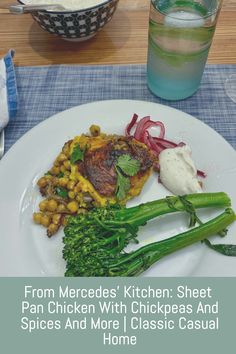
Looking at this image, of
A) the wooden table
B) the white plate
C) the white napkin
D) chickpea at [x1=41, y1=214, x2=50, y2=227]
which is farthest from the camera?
the wooden table

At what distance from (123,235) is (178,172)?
1.46ft

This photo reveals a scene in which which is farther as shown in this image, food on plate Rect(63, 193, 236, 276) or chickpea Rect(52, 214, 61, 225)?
chickpea Rect(52, 214, 61, 225)

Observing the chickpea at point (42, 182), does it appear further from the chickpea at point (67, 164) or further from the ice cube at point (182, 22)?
the ice cube at point (182, 22)

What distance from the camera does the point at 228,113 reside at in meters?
2.28

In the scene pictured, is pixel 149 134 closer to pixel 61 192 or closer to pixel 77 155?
pixel 77 155

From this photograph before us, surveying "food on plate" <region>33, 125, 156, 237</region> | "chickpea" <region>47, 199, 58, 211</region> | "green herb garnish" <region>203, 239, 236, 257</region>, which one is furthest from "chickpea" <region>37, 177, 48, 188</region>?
"green herb garnish" <region>203, 239, 236, 257</region>

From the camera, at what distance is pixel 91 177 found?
1792 mm

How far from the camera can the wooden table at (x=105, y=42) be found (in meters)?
2.62

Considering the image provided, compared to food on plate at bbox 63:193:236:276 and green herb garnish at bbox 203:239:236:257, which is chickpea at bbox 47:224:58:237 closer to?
food on plate at bbox 63:193:236:276

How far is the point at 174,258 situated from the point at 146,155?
1.71 feet

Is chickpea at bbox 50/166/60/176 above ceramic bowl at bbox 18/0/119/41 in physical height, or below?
below

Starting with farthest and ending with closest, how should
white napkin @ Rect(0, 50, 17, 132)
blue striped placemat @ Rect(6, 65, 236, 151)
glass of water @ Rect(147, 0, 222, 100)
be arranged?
blue striped placemat @ Rect(6, 65, 236, 151)
white napkin @ Rect(0, 50, 17, 132)
glass of water @ Rect(147, 0, 222, 100)

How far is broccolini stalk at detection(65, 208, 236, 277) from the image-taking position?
1.55 meters

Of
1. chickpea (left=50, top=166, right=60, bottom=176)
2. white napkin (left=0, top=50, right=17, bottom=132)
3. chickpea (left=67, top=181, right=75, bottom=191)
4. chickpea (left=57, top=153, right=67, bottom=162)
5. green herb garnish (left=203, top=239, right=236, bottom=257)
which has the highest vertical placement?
white napkin (left=0, top=50, right=17, bottom=132)
